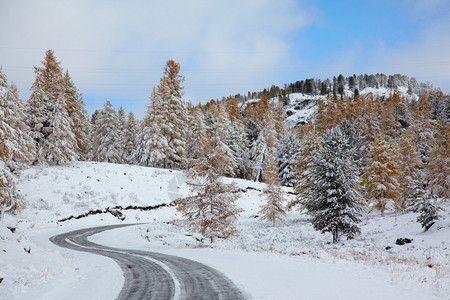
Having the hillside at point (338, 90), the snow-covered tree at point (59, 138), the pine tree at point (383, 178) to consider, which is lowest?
the pine tree at point (383, 178)

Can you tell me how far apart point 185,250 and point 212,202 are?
359 cm

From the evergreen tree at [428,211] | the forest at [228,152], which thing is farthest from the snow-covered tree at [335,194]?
the evergreen tree at [428,211]

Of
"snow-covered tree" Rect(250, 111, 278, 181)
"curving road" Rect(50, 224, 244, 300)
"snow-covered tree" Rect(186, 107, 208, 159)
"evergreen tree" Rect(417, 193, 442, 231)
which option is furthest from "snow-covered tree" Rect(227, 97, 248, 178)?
"curving road" Rect(50, 224, 244, 300)

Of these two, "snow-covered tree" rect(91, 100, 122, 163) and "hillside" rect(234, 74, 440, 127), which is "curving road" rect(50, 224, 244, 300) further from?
"hillside" rect(234, 74, 440, 127)

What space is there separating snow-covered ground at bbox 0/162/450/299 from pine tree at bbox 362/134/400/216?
11.2ft

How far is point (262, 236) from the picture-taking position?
23.3 m

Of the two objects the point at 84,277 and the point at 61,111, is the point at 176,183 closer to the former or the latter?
→ the point at 61,111

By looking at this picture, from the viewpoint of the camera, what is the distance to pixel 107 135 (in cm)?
4622

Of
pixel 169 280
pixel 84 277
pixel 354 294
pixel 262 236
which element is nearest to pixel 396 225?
pixel 262 236

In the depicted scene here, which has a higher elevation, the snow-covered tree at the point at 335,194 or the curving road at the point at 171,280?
the snow-covered tree at the point at 335,194

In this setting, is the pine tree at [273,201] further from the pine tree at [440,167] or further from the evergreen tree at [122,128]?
the evergreen tree at [122,128]

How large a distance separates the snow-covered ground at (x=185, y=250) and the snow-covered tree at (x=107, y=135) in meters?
10.4

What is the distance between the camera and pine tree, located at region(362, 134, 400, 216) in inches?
1087

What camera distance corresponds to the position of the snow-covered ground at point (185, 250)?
6777 millimetres
